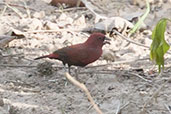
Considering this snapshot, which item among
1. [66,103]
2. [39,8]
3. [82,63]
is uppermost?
[39,8]

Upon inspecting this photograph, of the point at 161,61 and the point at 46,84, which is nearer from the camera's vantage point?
the point at 161,61

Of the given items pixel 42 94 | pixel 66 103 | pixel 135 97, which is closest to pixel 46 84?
pixel 42 94

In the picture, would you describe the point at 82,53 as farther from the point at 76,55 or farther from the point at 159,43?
the point at 159,43

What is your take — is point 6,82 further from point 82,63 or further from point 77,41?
point 77,41

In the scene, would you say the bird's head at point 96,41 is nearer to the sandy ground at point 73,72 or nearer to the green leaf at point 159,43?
the sandy ground at point 73,72

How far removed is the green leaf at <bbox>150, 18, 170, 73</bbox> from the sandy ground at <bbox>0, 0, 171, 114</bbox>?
25cm

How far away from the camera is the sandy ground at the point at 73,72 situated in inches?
170

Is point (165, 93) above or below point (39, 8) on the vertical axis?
below

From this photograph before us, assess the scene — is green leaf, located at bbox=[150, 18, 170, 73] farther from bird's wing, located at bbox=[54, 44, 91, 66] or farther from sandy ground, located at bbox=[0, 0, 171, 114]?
bird's wing, located at bbox=[54, 44, 91, 66]

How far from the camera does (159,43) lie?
355 centimetres

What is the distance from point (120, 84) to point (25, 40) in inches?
74.5

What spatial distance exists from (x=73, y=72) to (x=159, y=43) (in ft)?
6.87

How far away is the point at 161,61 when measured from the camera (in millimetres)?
3691

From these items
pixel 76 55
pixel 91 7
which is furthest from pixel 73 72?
pixel 91 7
